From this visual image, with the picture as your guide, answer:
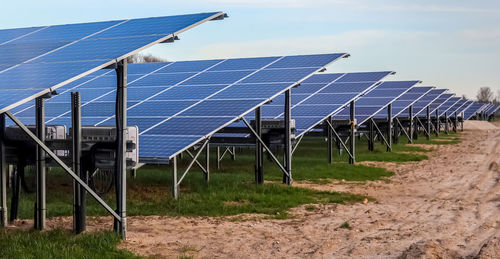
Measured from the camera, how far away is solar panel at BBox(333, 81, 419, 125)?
26094 mm

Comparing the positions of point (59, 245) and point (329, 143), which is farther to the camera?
point (329, 143)

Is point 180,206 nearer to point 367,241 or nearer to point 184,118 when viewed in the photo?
point 184,118

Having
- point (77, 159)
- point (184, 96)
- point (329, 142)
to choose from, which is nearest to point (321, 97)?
point (329, 142)

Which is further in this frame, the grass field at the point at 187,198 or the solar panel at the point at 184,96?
the solar panel at the point at 184,96

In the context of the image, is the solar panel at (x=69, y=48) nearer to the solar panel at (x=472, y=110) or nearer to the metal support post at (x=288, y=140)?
the metal support post at (x=288, y=140)

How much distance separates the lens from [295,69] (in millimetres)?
16750

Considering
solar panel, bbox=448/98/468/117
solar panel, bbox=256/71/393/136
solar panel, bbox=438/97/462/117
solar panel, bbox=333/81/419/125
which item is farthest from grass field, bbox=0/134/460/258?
solar panel, bbox=448/98/468/117

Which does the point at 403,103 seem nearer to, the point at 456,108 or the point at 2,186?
the point at 456,108

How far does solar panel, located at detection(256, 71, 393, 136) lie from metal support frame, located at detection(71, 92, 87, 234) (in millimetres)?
9488

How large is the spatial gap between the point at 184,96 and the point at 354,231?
6574 mm

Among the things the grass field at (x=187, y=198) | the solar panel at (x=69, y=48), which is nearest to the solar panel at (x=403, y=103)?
the grass field at (x=187, y=198)

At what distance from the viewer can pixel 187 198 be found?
42.0 ft

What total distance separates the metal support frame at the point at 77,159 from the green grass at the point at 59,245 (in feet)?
0.80

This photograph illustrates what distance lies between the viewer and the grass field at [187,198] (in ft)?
26.9
